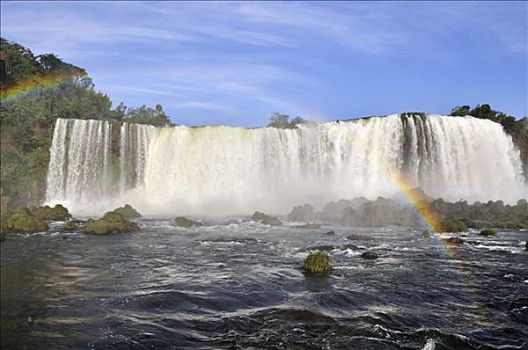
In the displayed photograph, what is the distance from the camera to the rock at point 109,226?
19.1 meters

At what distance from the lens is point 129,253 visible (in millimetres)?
14641

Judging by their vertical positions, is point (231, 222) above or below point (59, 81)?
below

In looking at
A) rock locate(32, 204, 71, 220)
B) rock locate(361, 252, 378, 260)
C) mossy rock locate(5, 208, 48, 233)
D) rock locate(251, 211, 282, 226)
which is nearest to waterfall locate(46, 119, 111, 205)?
rock locate(32, 204, 71, 220)

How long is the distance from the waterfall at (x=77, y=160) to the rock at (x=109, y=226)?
43.3 feet

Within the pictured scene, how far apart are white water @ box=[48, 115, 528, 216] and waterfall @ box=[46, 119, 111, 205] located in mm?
244

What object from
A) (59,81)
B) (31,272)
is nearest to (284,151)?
(31,272)

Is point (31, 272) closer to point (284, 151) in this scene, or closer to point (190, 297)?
point (190, 297)

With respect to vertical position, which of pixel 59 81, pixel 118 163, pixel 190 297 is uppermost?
pixel 59 81

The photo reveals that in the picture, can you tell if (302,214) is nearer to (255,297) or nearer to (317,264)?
(317,264)

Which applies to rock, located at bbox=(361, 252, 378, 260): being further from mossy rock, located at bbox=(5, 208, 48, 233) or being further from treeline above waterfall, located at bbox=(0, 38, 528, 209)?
treeline above waterfall, located at bbox=(0, 38, 528, 209)

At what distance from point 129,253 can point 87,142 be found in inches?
791

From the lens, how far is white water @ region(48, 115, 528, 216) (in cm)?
3338

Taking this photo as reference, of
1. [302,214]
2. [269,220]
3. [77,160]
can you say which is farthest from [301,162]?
[77,160]

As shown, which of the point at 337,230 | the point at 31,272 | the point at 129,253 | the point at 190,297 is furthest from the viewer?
the point at 337,230
